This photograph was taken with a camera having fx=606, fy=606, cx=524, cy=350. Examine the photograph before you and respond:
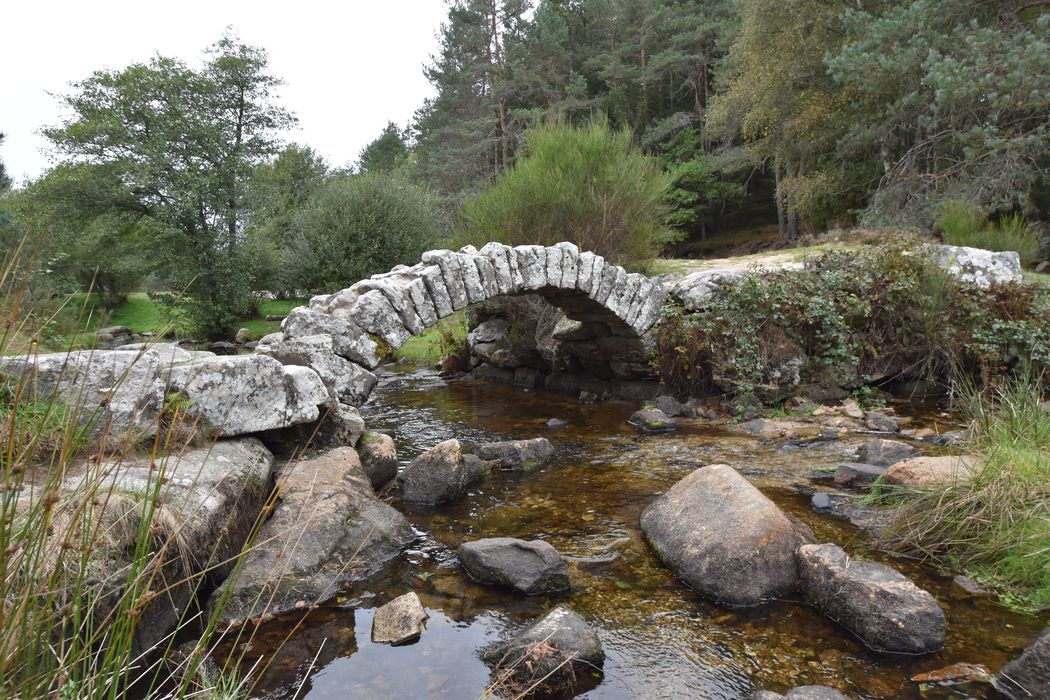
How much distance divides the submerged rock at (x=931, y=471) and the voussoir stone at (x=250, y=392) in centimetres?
447

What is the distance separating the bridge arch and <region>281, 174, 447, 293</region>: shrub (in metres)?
10.6

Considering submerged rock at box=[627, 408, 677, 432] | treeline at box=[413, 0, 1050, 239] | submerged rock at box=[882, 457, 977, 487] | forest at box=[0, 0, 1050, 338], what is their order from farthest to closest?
treeline at box=[413, 0, 1050, 239] → forest at box=[0, 0, 1050, 338] → submerged rock at box=[627, 408, 677, 432] → submerged rock at box=[882, 457, 977, 487]

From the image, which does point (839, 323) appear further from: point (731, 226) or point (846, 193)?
point (731, 226)

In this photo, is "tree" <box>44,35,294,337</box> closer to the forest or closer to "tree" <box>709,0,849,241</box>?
the forest

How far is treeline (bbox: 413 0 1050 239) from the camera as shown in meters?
11.9

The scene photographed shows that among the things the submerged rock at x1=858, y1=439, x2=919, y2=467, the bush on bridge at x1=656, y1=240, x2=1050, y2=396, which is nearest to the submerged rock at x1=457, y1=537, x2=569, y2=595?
the submerged rock at x1=858, y1=439, x2=919, y2=467

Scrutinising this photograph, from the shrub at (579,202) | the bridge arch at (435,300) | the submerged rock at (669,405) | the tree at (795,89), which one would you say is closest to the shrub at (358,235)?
the shrub at (579,202)

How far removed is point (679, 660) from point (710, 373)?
592 centimetres

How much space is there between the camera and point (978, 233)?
10.6 m

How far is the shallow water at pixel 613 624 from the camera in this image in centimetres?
288

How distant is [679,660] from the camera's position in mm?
3047

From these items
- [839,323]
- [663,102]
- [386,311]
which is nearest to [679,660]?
[386,311]

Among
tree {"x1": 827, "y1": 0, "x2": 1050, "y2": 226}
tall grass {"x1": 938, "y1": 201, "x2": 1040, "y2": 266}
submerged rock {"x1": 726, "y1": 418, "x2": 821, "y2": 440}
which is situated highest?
tree {"x1": 827, "y1": 0, "x2": 1050, "y2": 226}

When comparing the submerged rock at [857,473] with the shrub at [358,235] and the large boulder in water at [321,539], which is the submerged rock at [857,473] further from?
the shrub at [358,235]
